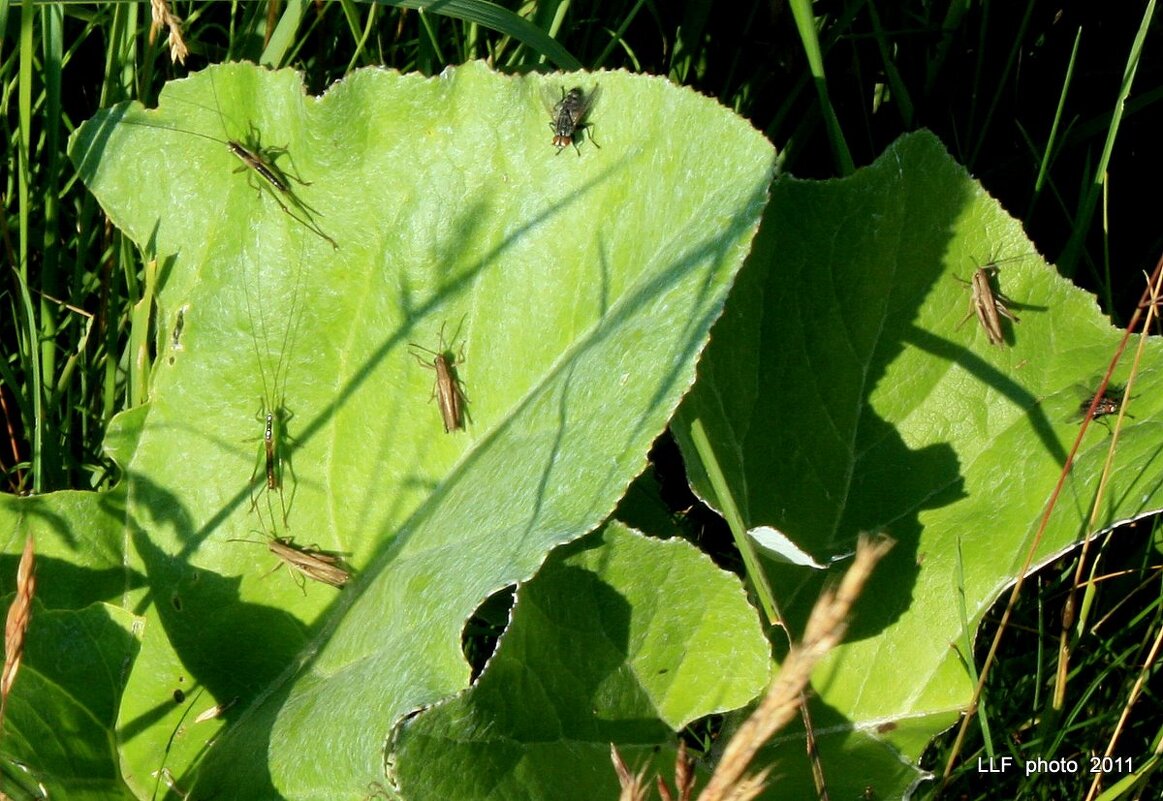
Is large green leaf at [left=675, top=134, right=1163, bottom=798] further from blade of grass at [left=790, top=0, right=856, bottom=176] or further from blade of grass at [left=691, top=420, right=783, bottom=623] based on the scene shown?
blade of grass at [left=790, top=0, right=856, bottom=176]

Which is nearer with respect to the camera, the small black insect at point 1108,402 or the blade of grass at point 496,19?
the small black insect at point 1108,402

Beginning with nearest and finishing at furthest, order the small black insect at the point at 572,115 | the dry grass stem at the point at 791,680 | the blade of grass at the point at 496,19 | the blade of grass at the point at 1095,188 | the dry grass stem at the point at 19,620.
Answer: the dry grass stem at the point at 791,680 < the dry grass stem at the point at 19,620 < the small black insect at the point at 572,115 < the blade of grass at the point at 496,19 < the blade of grass at the point at 1095,188

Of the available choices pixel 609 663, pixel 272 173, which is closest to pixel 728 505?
pixel 609 663

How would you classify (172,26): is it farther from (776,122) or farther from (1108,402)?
(1108,402)

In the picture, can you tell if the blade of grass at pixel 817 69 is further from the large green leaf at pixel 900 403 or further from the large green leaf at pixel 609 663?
the large green leaf at pixel 609 663

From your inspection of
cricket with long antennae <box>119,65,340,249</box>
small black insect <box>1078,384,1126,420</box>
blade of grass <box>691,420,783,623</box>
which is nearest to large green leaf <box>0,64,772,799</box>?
cricket with long antennae <box>119,65,340,249</box>

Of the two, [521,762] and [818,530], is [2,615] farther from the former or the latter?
[818,530]

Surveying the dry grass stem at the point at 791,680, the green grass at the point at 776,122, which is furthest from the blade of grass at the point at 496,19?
the dry grass stem at the point at 791,680
